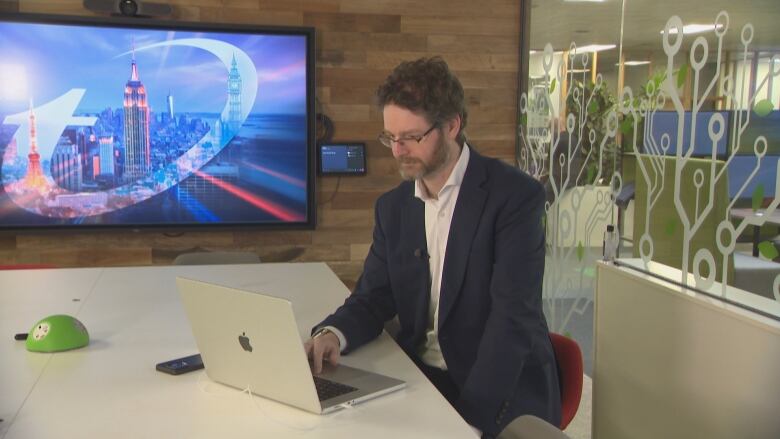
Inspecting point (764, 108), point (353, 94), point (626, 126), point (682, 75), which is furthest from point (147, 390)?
point (353, 94)

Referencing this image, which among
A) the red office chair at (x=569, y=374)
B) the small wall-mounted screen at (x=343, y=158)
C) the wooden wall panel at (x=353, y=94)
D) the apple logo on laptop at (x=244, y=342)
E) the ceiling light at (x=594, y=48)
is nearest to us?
the apple logo on laptop at (x=244, y=342)

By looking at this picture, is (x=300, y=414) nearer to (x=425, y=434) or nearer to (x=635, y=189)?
(x=425, y=434)

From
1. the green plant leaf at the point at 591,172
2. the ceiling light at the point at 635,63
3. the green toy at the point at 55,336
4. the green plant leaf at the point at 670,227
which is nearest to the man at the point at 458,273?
the green toy at the point at 55,336

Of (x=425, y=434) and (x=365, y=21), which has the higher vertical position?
(x=365, y=21)

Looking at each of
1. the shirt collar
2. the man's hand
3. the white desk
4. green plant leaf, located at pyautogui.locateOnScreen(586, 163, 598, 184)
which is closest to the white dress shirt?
the shirt collar

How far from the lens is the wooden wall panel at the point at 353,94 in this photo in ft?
14.9

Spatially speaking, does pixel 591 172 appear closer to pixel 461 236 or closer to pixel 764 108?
pixel 764 108

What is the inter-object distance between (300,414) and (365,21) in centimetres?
352

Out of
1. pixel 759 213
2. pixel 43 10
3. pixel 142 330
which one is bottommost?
pixel 142 330

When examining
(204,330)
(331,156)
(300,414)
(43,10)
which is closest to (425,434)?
(300,414)

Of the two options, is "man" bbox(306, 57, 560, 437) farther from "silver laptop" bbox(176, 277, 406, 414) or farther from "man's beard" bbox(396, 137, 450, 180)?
"silver laptop" bbox(176, 277, 406, 414)

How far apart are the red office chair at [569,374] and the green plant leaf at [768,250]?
2.05 ft

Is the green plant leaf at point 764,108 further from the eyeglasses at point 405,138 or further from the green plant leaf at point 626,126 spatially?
the eyeglasses at point 405,138

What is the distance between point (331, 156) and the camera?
4.70m
